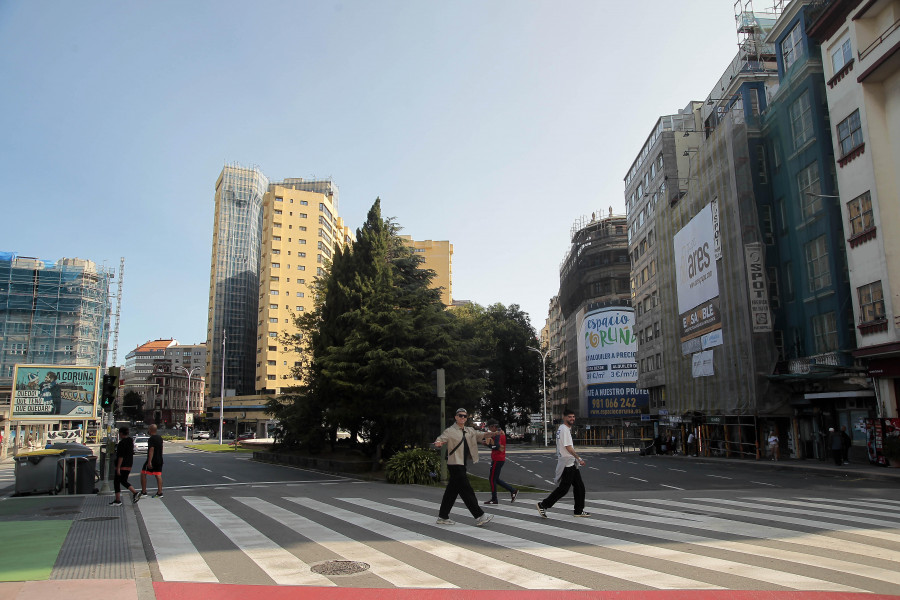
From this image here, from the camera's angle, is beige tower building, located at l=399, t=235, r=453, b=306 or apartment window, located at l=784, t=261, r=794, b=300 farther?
beige tower building, located at l=399, t=235, r=453, b=306

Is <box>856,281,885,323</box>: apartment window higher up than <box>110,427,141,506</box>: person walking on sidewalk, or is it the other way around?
<box>856,281,885,323</box>: apartment window

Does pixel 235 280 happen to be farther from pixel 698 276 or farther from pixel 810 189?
pixel 810 189

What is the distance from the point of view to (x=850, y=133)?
26062 mm

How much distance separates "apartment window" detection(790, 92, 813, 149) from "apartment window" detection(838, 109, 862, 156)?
2.48 meters

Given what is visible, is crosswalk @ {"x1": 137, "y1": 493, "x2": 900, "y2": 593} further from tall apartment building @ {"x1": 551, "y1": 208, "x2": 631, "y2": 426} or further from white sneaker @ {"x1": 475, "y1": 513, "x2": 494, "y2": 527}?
tall apartment building @ {"x1": 551, "y1": 208, "x2": 631, "y2": 426}

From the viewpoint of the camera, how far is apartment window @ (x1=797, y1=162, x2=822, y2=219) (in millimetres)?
28625

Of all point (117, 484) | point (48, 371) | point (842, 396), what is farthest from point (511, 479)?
point (48, 371)

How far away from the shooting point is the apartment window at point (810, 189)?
28.6 meters

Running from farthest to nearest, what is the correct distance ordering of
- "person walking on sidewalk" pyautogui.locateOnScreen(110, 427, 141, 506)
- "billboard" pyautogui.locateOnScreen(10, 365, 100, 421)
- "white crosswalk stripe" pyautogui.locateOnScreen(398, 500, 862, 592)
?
"billboard" pyautogui.locateOnScreen(10, 365, 100, 421) → "person walking on sidewalk" pyautogui.locateOnScreen(110, 427, 141, 506) → "white crosswalk stripe" pyautogui.locateOnScreen(398, 500, 862, 592)

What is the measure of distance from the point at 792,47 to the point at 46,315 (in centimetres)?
6818

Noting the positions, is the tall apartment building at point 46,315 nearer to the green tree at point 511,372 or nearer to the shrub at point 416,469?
the green tree at point 511,372

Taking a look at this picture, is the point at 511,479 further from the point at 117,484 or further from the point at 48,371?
the point at 48,371

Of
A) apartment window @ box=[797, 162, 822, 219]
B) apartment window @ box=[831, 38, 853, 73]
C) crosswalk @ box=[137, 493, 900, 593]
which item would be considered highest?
apartment window @ box=[831, 38, 853, 73]

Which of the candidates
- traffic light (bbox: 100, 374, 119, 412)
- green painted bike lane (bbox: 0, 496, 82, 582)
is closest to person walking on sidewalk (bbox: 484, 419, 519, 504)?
green painted bike lane (bbox: 0, 496, 82, 582)
